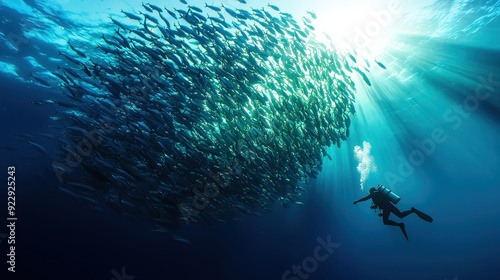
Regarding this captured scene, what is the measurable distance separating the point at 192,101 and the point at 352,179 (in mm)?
40048

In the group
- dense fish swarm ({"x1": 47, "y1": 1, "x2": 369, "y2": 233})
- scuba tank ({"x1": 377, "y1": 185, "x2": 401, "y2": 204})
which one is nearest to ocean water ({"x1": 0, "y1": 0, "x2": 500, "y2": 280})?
dense fish swarm ({"x1": 47, "y1": 1, "x2": 369, "y2": 233})

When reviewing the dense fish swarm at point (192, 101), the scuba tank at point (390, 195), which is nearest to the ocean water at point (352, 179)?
the dense fish swarm at point (192, 101)

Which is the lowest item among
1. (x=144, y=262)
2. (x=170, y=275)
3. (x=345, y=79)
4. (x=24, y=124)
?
(x=345, y=79)

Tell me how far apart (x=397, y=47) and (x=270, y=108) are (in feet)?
44.0

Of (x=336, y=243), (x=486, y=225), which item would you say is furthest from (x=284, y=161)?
(x=486, y=225)

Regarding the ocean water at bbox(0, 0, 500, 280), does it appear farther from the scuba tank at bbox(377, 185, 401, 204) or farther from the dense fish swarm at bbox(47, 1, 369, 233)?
the scuba tank at bbox(377, 185, 401, 204)

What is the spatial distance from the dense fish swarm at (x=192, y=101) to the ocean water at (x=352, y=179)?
212 cm

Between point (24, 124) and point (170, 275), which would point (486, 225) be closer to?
point (170, 275)

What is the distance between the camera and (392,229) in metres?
49.0

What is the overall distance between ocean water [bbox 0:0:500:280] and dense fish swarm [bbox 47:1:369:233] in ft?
6.95

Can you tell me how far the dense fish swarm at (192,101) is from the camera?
7.91 m

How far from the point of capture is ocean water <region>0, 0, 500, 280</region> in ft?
54.5

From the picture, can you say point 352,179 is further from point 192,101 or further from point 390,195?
point 192,101

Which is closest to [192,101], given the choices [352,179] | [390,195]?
[390,195]
